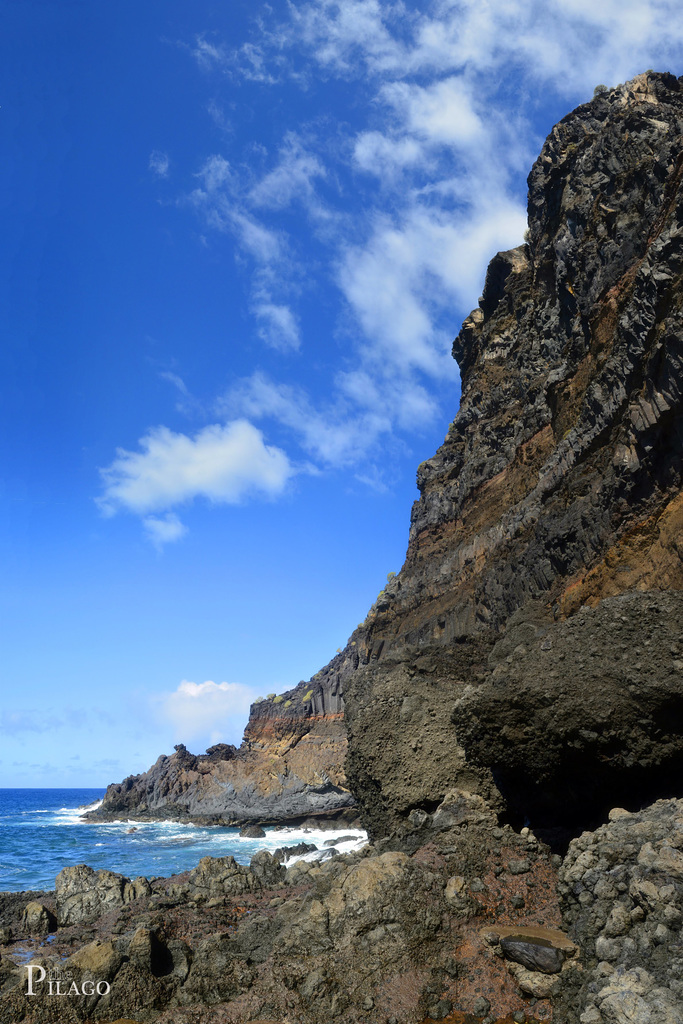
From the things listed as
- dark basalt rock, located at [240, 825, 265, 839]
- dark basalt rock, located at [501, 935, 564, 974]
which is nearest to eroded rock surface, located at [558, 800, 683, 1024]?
dark basalt rock, located at [501, 935, 564, 974]

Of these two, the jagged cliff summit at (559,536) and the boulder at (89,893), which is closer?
the jagged cliff summit at (559,536)

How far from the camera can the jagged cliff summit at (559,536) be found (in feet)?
30.6

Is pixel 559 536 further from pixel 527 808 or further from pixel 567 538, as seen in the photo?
pixel 527 808

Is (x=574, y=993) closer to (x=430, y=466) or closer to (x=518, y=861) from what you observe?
(x=518, y=861)

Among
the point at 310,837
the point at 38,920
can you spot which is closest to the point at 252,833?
the point at 310,837

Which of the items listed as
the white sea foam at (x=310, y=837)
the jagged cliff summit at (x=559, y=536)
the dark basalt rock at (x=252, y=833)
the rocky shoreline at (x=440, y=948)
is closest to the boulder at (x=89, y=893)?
the rocky shoreline at (x=440, y=948)

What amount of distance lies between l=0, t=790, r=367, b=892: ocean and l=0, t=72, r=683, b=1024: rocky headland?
14292mm

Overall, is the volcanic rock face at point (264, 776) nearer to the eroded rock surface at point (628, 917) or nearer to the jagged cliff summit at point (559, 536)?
the jagged cliff summit at point (559, 536)

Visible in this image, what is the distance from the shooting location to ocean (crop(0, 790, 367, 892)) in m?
27.8

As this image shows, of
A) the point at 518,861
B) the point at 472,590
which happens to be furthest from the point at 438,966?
the point at 472,590

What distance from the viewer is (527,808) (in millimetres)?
11062

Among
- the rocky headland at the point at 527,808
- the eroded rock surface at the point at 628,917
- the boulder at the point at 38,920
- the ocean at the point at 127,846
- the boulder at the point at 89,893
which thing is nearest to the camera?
the eroded rock surface at the point at 628,917

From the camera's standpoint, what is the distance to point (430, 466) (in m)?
48.8

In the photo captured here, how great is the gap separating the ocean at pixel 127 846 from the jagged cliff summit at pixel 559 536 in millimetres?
15090
